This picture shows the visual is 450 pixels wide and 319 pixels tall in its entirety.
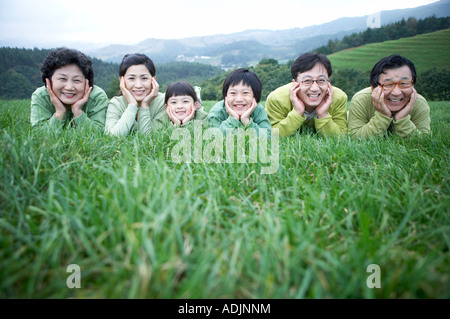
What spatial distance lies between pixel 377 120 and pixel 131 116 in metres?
4.06

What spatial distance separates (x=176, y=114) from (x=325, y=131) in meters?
2.66

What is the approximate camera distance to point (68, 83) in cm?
344

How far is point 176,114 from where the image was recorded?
4039mm

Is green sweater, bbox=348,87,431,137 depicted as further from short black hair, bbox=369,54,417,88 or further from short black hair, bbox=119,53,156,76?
short black hair, bbox=119,53,156,76

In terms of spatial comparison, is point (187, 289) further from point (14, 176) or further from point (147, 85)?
point (147, 85)

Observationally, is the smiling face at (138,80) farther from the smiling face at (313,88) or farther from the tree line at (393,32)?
the tree line at (393,32)

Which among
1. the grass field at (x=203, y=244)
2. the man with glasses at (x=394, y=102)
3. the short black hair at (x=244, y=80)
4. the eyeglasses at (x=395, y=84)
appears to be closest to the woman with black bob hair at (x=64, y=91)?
the grass field at (x=203, y=244)

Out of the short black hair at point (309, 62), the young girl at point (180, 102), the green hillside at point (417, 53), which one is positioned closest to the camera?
the short black hair at point (309, 62)

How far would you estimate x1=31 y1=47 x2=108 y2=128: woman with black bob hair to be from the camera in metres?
3.40

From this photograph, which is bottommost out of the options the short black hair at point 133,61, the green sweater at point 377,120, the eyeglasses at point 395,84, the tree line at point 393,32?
the green sweater at point 377,120

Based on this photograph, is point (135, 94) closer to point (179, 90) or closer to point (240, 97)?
point (179, 90)

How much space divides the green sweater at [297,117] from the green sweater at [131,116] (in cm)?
198

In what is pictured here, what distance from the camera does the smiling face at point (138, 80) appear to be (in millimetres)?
3812
